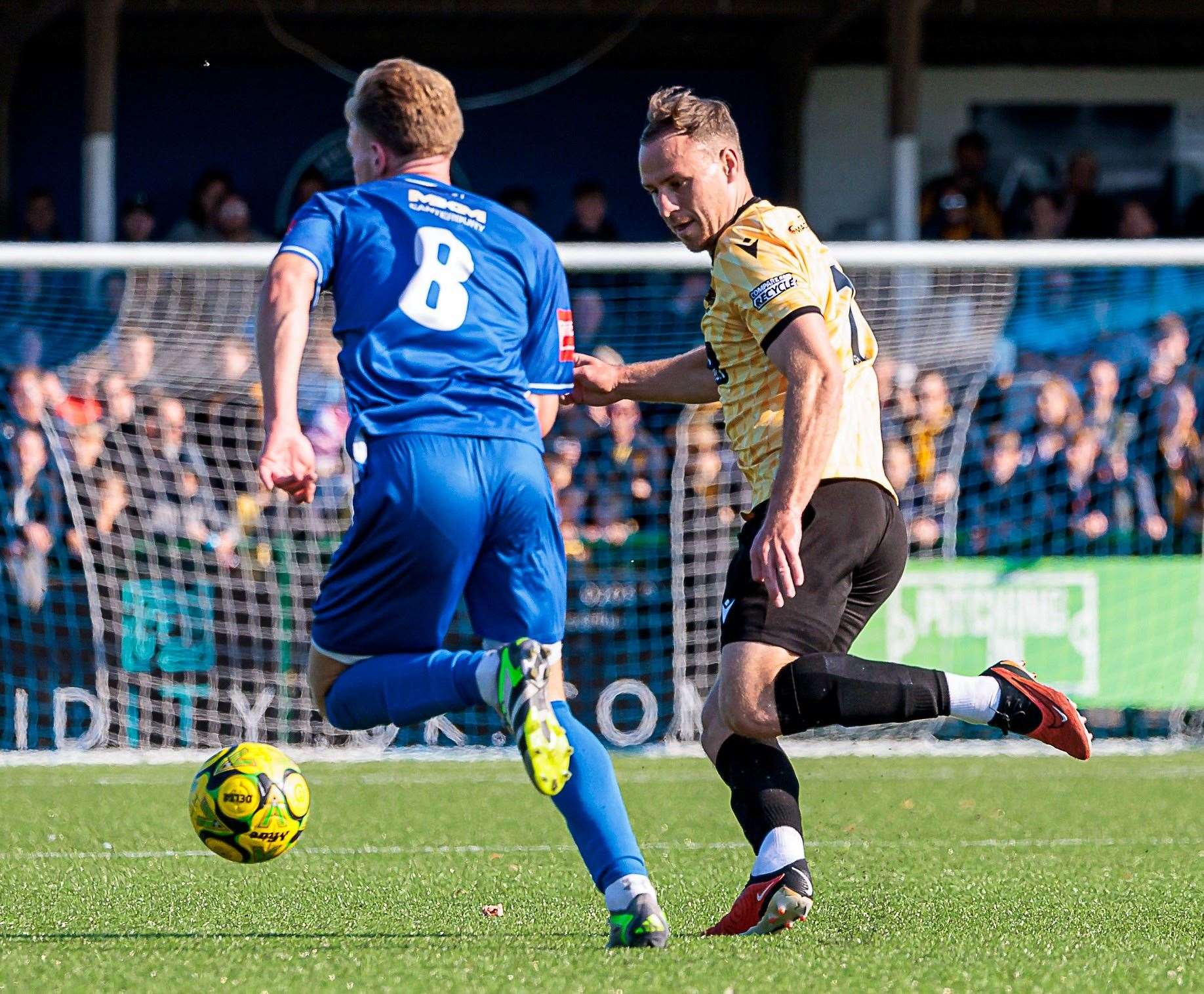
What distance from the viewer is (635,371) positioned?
16.6 feet

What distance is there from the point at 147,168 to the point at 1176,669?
409 inches

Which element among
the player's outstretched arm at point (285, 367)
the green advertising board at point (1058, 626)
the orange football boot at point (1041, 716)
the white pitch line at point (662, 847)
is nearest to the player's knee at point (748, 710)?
the orange football boot at point (1041, 716)

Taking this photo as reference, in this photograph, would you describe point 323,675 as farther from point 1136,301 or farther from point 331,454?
point 1136,301

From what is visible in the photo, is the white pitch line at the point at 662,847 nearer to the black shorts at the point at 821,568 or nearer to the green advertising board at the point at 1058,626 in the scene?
the black shorts at the point at 821,568

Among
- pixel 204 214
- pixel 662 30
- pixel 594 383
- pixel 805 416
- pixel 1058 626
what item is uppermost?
pixel 662 30

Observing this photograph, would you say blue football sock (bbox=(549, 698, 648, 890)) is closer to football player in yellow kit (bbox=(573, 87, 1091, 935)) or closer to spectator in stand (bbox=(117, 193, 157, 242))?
football player in yellow kit (bbox=(573, 87, 1091, 935))

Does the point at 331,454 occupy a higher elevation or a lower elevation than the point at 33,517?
higher

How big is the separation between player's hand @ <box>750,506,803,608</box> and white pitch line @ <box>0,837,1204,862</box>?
227 centimetres

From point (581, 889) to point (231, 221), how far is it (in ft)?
32.8

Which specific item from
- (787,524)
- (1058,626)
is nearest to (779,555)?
(787,524)

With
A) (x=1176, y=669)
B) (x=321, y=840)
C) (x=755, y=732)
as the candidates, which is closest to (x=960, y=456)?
(x=1176, y=669)

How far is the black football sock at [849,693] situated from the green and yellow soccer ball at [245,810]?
1182mm

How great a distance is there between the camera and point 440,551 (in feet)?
12.7

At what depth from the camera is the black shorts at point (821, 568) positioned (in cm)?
432
